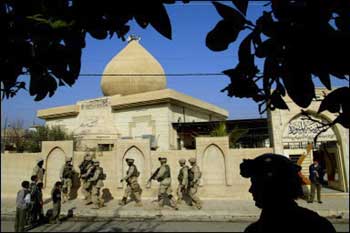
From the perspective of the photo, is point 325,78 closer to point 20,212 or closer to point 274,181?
point 274,181

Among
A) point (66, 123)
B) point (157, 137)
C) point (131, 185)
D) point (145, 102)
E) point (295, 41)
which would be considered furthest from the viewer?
point (66, 123)

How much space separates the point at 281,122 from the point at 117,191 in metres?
6.25

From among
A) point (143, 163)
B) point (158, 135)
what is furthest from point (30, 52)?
point (158, 135)

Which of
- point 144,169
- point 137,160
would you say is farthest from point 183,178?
point 137,160

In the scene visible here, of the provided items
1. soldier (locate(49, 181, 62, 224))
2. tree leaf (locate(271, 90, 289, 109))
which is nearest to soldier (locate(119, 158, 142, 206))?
soldier (locate(49, 181, 62, 224))

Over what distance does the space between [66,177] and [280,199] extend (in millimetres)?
11908

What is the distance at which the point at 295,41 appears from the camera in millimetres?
1039

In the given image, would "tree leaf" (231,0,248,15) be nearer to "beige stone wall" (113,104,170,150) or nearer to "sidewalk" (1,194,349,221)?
"sidewalk" (1,194,349,221)

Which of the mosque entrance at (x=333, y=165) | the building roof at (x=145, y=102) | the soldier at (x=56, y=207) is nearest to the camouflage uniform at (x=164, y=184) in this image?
the soldier at (x=56, y=207)

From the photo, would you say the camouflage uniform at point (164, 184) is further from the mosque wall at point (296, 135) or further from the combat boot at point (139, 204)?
the mosque wall at point (296, 135)

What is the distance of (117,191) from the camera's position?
519 inches

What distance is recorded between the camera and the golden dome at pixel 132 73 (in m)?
21.0

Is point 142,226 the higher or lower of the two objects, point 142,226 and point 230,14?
the lower

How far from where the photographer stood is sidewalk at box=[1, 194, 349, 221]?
9.63m
